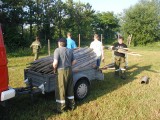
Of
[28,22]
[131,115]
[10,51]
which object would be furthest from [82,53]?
[28,22]

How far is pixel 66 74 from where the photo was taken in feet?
21.6

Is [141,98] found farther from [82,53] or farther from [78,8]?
[78,8]

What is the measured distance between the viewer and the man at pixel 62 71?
21.4 feet

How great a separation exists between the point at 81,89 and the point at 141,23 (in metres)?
35.7

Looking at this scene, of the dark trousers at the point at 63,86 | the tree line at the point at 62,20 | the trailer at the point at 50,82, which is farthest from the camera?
the tree line at the point at 62,20

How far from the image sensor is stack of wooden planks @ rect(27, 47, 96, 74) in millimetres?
7465

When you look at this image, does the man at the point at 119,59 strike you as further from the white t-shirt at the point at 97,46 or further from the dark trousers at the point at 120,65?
the white t-shirt at the point at 97,46

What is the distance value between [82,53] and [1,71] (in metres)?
4.50

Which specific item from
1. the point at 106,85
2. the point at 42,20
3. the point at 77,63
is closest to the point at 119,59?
the point at 106,85

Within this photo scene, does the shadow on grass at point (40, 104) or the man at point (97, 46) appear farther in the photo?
the man at point (97, 46)

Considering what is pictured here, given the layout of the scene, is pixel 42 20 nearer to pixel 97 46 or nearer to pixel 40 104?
pixel 97 46

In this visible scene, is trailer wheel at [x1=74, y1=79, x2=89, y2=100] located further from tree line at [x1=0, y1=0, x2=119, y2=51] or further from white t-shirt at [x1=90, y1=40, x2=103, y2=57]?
tree line at [x1=0, y1=0, x2=119, y2=51]

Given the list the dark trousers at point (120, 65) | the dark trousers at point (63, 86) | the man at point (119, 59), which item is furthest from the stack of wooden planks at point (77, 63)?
the dark trousers at point (120, 65)

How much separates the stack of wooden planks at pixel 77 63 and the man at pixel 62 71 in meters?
0.81
